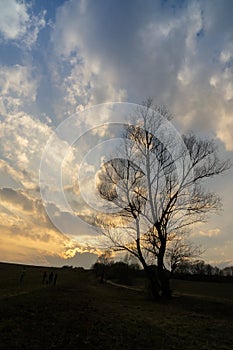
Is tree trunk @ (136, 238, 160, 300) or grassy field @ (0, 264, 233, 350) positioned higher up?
tree trunk @ (136, 238, 160, 300)

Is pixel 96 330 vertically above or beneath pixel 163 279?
beneath

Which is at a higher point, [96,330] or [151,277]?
[151,277]

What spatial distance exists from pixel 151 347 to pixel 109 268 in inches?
3390

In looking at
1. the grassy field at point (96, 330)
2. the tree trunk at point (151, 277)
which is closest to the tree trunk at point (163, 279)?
the tree trunk at point (151, 277)

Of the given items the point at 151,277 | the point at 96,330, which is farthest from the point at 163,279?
the point at 96,330

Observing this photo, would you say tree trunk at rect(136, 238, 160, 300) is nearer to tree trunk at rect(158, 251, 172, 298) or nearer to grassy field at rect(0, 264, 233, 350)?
tree trunk at rect(158, 251, 172, 298)

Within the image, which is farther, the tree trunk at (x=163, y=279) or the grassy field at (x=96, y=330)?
the tree trunk at (x=163, y=279)

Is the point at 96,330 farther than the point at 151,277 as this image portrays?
No

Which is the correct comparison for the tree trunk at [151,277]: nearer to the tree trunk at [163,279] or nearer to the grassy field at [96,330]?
the tree trunk at [163,279]

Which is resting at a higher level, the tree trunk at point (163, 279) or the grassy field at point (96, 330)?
the tree trunk at point (163, 279)

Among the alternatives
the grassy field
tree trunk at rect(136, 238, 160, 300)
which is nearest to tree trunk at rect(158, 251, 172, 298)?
tree trunk at rect(136, 238, 160, 300)

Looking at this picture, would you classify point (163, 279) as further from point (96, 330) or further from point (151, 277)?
point (96, 330)

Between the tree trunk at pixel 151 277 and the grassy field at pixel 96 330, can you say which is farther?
the tree trunk at pixel 151 277

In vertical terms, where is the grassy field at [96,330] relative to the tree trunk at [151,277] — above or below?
below
